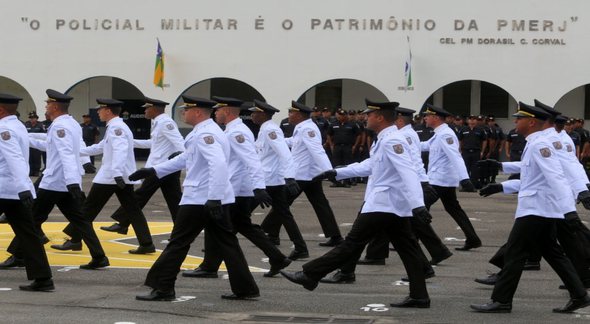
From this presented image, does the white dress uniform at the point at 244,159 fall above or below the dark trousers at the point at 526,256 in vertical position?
above

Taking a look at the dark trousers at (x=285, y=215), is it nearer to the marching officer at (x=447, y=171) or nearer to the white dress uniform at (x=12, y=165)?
the marching officer at (x=447, y=171)

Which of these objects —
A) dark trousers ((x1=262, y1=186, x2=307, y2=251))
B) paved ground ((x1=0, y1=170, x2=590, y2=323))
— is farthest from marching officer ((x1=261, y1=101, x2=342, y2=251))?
paved ground ((x1=0, y1=170, x2=590, y2=323))

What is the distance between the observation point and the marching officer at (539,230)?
9.88m

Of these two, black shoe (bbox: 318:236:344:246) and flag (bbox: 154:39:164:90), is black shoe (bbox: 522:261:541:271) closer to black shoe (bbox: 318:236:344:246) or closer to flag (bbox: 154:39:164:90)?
black shoe (bbox: 318:236:344:246)

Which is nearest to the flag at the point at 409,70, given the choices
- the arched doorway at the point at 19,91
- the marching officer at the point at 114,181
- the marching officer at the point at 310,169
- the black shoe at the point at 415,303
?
the arched doorway at the point at 19,91

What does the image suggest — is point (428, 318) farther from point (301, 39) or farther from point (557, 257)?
point (301, 39)

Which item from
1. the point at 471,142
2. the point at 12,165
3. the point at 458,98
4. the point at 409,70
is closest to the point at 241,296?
the point at 12,165

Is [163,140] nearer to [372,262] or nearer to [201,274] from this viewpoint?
[372,262]

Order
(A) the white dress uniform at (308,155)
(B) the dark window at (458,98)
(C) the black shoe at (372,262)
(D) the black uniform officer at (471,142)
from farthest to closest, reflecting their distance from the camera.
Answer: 1. (B) the dark window at (458,98)
2. (D) the black uniform officer at (471,142)
3. (A) the white dress uniform at (308,155)
4. (C) the black shoe at (372,262)

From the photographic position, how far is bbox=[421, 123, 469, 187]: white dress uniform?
14.7 m

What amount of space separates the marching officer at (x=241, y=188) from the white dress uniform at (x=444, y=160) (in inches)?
136

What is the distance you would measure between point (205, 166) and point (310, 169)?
183 inches

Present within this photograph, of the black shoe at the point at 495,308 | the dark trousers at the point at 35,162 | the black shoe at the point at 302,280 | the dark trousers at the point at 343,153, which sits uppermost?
the black shoe at the point at 302,280

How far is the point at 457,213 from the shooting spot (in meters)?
14.7
